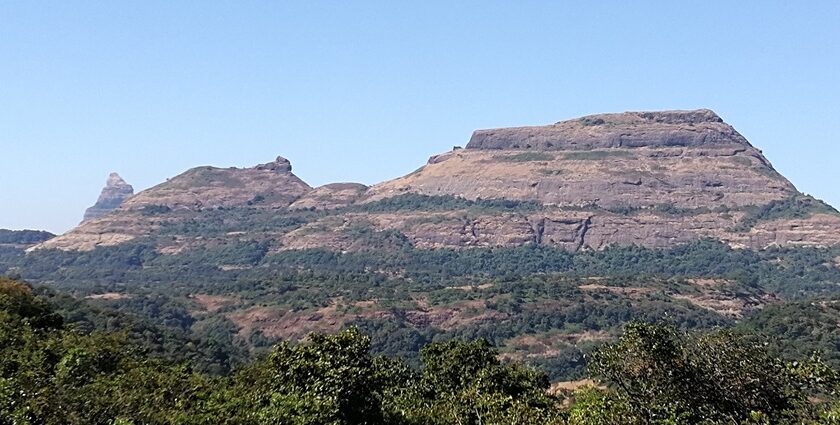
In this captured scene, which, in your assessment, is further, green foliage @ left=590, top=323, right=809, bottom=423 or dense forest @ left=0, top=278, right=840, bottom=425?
green foliage @ left=590, top=323, right=809, bottom=423

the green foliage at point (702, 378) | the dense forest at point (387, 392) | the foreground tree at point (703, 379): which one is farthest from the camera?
the green foliage at point (702, 378)

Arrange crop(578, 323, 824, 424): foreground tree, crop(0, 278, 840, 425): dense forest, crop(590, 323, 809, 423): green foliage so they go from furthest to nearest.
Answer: crop(590, 323, 809, 423): green foliage
crop(578, 323, 824, 424): foreground tree
crop(0, 278, 840, 425): dense forest

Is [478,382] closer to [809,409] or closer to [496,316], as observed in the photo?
[809,409]

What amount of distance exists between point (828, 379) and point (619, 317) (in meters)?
165

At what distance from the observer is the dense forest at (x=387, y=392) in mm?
31906

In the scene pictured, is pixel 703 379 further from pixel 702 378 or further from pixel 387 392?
pixel 387 392

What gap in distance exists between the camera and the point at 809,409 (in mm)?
37156

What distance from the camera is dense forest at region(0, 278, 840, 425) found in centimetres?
3191

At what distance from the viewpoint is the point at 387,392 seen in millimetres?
49750

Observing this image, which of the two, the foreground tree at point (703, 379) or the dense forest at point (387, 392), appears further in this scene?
the foreground tree at point (703, 379)

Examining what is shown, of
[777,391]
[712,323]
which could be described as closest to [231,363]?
[777,391]

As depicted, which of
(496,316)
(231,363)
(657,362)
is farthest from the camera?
(496,316)

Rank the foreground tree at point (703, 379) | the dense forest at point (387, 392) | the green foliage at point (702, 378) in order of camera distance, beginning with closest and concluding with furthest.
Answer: the dense forest at point (387, 392), the foreground tree at point (703, 379), the green foliage at point (702, 378)

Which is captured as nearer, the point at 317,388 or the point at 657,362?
the point at 317,388
